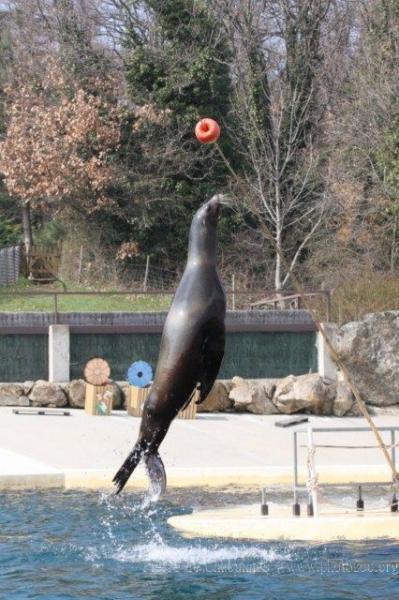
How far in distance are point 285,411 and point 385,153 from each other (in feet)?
39.0

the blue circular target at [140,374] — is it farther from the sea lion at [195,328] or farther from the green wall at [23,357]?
the sea lion at [195,328]

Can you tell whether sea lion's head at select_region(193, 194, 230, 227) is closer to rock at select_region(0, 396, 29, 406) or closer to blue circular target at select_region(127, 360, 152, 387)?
blue circular target at select_region(127, 360, 152, 387)

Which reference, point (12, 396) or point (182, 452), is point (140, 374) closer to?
point (12, 396)

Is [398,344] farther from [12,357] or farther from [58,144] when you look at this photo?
[58,144]

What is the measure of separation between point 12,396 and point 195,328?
13.9 m

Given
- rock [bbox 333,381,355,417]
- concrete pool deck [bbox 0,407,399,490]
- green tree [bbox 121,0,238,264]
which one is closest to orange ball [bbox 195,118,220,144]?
concrete pool deck [bbox 0,407,399,490]

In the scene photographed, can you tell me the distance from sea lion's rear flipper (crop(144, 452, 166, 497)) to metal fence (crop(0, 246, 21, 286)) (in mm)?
27021

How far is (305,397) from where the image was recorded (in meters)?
23.8

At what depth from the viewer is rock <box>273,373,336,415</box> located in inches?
938

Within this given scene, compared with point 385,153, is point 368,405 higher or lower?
lower

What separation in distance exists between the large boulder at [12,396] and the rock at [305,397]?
4.81 metres

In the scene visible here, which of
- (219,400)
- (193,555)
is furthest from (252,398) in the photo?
(193,555)

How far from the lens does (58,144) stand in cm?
3603

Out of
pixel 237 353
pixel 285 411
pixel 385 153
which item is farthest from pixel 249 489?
pixel 385 153
